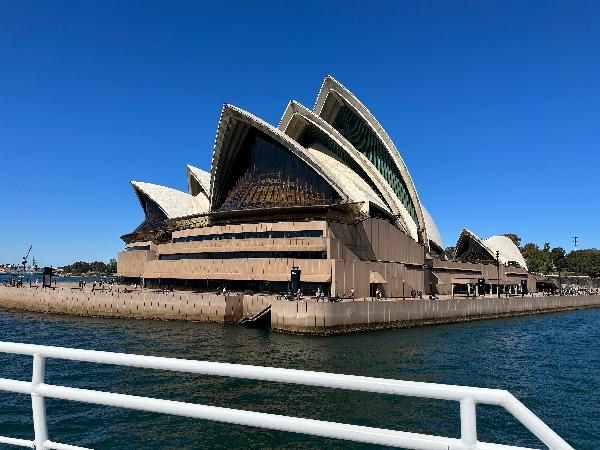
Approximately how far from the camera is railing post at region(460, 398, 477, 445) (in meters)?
2.67

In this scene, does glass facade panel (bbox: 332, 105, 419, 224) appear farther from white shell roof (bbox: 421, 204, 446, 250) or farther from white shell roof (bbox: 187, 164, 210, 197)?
white shell roof (bbox: 187, 164, 210, 197)

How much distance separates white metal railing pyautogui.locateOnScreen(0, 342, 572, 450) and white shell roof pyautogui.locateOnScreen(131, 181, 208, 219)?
83455 mm

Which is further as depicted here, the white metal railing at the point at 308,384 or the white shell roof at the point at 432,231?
the white shell roof at the point at 432,231

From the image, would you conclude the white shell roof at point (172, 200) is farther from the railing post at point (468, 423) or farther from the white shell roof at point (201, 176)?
the railing post at point (468, 423)

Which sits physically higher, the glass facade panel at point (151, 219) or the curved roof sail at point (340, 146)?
the curved roof sail at point (340, 146)

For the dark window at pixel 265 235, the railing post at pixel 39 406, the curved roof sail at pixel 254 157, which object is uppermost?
the curved roof sail at pixel 254 157

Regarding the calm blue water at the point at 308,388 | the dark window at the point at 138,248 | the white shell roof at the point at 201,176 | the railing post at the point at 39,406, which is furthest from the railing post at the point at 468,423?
the white shell roof at the point at 201,176

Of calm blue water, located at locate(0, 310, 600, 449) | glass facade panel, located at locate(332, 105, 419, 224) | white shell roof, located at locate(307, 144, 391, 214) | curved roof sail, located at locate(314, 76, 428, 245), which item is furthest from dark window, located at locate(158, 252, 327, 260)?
glass facade panel, located at locate(332, 105, 419, 224)

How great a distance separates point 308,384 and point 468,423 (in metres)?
0.98

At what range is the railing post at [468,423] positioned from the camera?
8.77 feet

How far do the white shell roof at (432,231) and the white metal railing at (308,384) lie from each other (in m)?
85.6

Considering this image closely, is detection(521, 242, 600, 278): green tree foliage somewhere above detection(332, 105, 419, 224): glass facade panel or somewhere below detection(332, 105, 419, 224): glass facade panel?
below

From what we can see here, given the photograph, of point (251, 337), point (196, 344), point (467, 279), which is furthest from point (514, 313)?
point (196, 344)

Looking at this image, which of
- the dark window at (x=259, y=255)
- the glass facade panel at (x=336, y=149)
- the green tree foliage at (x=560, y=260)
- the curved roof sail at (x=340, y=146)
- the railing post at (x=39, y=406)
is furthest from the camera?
the green tree foliage at (x=560, y=260)
